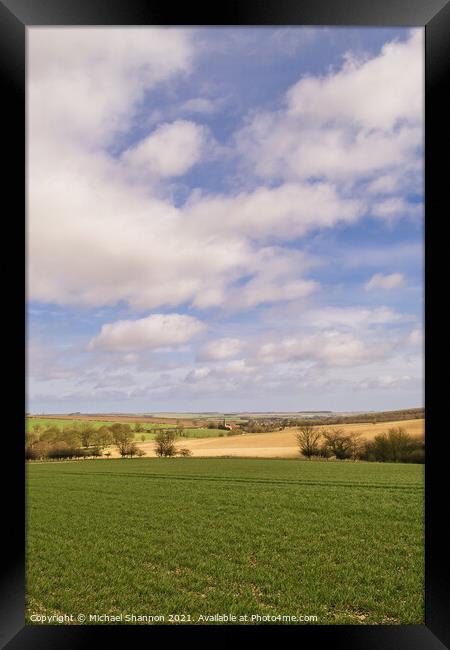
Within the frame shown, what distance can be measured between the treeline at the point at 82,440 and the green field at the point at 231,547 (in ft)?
2.71

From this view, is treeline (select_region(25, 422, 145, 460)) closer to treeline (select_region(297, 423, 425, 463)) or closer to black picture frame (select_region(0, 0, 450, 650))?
treeline (select_region(297, 423, 425, 463))

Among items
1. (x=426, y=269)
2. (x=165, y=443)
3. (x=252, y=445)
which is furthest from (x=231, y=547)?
(x=165, y=443)

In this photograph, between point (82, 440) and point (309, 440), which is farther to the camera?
point (309, 440)

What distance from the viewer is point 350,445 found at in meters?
11.4

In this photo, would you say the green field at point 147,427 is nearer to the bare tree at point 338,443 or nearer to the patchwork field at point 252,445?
the patchwork field at point 252,445

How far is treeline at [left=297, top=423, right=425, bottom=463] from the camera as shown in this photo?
9602mm

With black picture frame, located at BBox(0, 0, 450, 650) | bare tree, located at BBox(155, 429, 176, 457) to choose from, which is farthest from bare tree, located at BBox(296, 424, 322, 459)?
black picture frame, located at BBox(0, 0, 450, 650)

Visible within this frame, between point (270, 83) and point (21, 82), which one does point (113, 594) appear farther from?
point (270, 83)

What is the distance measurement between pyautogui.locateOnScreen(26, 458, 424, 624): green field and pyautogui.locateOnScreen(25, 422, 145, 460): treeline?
826mm

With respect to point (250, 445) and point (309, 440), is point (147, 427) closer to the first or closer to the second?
point (250, 445)

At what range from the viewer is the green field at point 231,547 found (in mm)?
2252

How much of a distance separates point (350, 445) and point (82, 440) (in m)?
8.09

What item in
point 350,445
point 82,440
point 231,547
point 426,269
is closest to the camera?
point 426,269

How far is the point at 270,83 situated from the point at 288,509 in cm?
716
